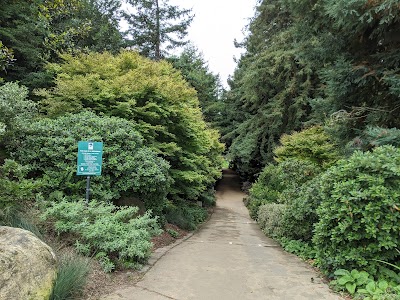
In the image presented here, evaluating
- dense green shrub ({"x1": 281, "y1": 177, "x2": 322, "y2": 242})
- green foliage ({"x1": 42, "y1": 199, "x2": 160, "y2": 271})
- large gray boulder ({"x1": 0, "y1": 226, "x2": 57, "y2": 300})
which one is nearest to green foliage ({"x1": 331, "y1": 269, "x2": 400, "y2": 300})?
dense green shrub ({"x1": 281, "y1": 177, "x2": 322, "y2": 242})

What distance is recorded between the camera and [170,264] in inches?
187

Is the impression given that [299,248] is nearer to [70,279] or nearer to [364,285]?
[364,285]

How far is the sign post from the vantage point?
486 centimetres

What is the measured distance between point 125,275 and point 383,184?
11.8 feet

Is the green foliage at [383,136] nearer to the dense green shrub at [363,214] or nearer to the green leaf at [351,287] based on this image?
the dense green shrub at [363,214]

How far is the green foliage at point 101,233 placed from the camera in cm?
399

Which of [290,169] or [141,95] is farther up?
[141,95]

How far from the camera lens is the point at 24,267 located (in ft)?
8.54

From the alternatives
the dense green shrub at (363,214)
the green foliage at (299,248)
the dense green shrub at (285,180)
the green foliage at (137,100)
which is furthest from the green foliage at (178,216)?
the dense green shrub at (363,214)

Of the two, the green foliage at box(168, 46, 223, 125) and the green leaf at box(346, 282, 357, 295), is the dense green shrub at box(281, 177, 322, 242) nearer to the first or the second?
the green leaf at box(346, 282, 357, 295)

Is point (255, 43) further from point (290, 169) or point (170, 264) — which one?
point (170, 264)

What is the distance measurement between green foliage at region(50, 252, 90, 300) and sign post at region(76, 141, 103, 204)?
1.67 m

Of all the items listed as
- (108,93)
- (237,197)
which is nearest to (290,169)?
(108,93)

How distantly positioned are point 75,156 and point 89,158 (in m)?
0.77
